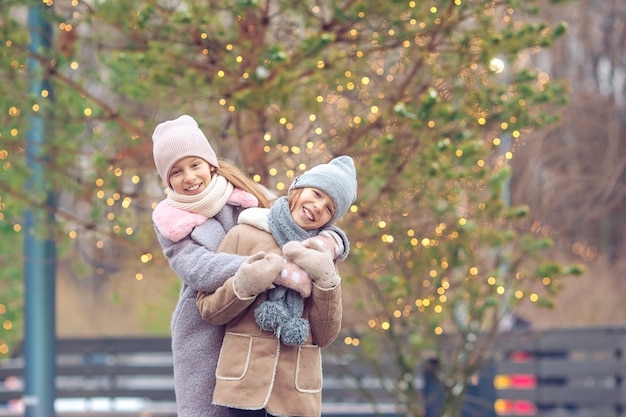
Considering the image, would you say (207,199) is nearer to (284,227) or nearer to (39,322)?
(284,227)

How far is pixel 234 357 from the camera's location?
3447 millimetres

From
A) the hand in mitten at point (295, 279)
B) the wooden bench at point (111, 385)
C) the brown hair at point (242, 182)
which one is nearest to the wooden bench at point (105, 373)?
the wooden bench at point (111, 385)

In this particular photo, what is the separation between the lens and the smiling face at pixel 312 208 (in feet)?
11.3

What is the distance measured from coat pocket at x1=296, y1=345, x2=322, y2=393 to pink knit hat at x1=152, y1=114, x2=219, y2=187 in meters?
0.68

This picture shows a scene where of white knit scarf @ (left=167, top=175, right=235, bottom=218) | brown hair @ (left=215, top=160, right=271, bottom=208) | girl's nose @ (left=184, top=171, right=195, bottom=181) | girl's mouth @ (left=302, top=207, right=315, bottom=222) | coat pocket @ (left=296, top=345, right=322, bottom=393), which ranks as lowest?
coat pocket @ (left=296, top=345, right=322, bottom=393)

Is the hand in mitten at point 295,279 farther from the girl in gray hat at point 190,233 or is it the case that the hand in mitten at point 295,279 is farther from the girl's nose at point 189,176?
the girl's nose at point 189,176

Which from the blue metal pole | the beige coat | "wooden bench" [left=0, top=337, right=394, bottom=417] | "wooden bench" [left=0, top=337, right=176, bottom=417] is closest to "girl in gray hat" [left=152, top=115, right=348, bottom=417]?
the beige coat

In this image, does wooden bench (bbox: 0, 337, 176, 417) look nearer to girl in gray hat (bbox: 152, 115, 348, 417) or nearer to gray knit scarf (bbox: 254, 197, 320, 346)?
girl in gray hat (bbox: 152, 115, 348, 417)

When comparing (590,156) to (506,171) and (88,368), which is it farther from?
(506,171)

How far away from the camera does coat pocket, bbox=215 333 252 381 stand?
342cm

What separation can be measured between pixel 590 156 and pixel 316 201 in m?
19.7

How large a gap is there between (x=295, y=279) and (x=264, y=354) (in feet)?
0.89

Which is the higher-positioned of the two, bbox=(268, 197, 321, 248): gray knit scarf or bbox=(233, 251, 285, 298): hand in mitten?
bbox=(268, 197, 321, 248): gray knit scarf

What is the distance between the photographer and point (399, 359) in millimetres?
7148
